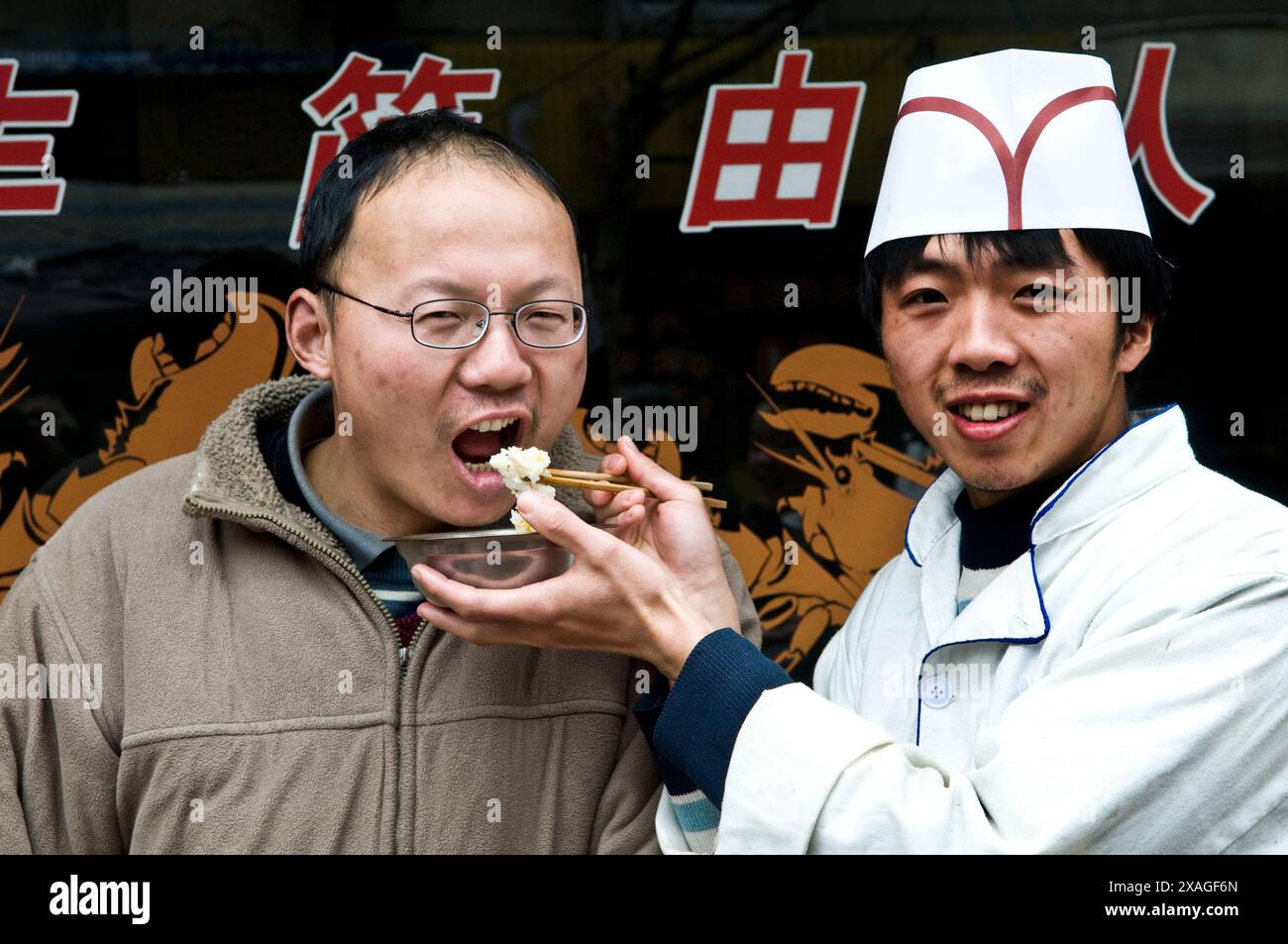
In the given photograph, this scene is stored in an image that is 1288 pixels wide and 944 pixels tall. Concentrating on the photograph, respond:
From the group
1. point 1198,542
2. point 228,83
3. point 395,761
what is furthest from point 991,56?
point 228,83

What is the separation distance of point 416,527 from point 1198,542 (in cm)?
157

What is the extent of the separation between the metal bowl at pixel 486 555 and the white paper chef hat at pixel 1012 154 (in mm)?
1035

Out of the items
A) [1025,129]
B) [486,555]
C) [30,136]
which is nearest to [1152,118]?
[1025,129]

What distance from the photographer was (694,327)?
4012 millimetres

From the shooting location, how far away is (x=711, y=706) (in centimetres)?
241

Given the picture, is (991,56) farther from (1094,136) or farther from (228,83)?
Answer: (228,83)

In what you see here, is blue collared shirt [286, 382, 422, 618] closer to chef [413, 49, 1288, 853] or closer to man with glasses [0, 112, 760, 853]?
man with glasses [0, 112, 760, 853]

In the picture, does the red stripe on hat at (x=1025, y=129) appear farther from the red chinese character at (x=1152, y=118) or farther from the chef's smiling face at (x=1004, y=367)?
the red chinese character at (x=1152, y=118)

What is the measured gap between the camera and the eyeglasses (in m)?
2.53

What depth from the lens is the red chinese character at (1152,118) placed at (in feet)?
12.8

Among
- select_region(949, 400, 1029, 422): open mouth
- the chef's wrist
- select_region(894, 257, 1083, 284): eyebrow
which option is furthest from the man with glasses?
select_region(949, 400, 1029, 422): open mouth

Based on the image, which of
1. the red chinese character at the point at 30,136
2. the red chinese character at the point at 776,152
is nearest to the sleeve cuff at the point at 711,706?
the red chinese character at the point at 776,152

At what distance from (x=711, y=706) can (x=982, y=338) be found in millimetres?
901

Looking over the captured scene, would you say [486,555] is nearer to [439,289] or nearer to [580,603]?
[580,603]
